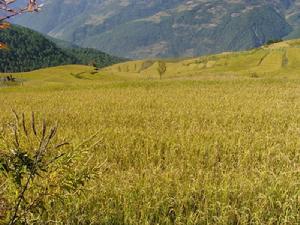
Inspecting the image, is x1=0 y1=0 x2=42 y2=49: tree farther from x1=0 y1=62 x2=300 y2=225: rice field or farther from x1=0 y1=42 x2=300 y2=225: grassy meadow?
x1=0 y1=62 x2=300 y2=225: rice field

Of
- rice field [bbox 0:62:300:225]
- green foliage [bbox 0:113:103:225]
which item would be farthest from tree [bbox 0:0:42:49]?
rice field [bbox 0:62:300:225]

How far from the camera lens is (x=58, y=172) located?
377 centimetres

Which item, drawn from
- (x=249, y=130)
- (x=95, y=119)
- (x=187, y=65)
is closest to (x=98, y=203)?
(x=249, y=130)

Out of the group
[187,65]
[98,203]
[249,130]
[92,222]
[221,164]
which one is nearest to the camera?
[92,222]

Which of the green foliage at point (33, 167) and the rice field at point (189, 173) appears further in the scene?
the rice field at point (189, 173)

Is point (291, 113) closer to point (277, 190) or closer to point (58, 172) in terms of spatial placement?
point (277, 190)

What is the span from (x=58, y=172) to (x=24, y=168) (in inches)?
27.0

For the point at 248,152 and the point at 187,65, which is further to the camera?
the point at 187,65

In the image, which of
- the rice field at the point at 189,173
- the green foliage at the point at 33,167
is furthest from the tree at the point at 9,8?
the rice field at the point at 189,173

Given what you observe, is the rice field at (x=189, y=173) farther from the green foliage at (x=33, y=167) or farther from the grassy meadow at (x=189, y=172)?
the green foliage at (x=33, y=167)

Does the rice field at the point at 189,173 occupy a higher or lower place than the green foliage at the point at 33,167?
lower

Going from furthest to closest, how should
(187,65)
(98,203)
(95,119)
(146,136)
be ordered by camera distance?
(187,65) < (95,119) < (146,136) < (98,203)

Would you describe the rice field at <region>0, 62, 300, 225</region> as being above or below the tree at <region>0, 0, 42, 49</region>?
below

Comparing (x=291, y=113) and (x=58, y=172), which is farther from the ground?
(x=58, y=172)
